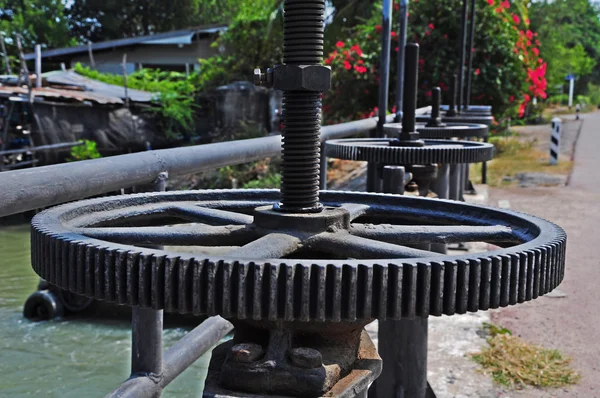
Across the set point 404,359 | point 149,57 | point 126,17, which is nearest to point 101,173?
point 404,359

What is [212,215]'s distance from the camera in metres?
1.69

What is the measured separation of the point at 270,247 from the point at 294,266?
238mm

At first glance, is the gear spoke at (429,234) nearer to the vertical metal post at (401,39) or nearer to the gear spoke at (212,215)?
the gear spoke at (212,215)

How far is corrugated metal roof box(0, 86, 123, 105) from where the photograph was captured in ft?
62.4

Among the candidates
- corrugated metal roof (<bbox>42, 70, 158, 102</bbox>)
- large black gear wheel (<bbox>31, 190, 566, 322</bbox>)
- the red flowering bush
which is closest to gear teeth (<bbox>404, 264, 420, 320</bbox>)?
large black gear wheel (<bbox>31, 190, 566, 322</bbox>)

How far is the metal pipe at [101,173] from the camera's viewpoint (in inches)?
51.3

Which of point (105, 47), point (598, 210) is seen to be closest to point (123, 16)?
point (105, 47)

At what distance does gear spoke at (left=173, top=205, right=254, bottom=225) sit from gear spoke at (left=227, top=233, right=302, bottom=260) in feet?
0.82

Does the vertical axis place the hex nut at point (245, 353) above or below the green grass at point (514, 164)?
above

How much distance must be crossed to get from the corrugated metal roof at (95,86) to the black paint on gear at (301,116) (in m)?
21.4

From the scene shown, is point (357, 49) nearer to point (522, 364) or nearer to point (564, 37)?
point (522, 364)

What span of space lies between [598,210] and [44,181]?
27.4 feet

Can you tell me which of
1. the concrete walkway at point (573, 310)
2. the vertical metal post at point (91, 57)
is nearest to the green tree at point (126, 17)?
the vertical metal post at point (91, 57)

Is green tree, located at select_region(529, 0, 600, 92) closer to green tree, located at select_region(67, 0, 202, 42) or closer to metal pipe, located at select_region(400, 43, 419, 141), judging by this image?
green tree, located at select_region(67, 0, 202, 42)
